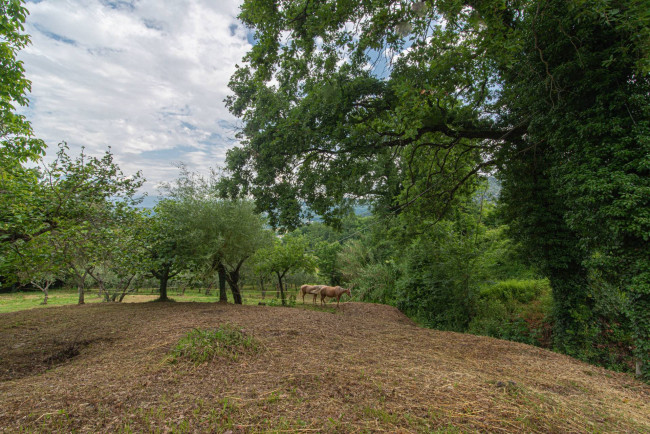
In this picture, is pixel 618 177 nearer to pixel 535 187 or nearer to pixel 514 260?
pixel 535 187

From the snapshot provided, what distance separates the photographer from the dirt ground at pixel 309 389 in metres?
2.00

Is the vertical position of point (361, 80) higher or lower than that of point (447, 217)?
higher

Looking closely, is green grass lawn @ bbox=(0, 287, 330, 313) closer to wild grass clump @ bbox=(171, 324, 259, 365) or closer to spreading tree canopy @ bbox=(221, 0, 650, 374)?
spreading tree canopy @ bbox=(221, 0, 650, 374)

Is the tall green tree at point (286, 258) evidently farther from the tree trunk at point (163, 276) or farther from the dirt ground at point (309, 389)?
the dirt ground at point (309, 389)

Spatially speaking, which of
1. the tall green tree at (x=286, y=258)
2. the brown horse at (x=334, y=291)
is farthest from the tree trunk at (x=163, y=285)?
the brown horse at (x=334, y=291)

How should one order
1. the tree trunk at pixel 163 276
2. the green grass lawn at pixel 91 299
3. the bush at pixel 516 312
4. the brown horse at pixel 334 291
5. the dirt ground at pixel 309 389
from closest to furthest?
1. the dirt ground at pixel 309 389
2. the bush at pixel 516 312
3. the tree trunk at pixel 163 276
4. the brown horse at pixel 334 291
5. the green grass lawn at pixel 91 299

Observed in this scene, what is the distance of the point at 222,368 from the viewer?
3076 mm

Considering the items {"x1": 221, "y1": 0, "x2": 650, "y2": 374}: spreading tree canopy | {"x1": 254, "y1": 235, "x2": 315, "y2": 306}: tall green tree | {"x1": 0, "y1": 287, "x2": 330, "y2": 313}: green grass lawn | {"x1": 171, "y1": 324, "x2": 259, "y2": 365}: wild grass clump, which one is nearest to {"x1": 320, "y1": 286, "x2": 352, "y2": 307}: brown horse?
{"x1": 0, "y1": 287, "x2": 330, "y2": 313}: green grass lawn

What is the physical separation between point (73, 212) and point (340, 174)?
534cm

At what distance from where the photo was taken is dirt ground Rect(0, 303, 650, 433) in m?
2.00

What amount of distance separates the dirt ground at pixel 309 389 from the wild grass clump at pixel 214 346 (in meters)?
0.16

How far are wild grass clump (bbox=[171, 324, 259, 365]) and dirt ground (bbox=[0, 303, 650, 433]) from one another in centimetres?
16

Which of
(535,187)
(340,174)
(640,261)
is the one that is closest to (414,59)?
(340,174)

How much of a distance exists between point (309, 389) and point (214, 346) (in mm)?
1657
